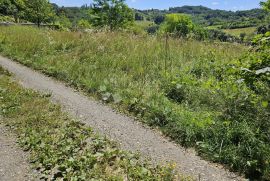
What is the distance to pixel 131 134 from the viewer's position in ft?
21.1

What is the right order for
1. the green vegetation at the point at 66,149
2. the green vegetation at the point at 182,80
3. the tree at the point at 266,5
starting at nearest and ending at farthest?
the tree at the point at 266,5 < the green vegetation at the point at 66,149 < the green vegetation at the point at 182,80

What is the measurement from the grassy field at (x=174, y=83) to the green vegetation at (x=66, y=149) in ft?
4.53

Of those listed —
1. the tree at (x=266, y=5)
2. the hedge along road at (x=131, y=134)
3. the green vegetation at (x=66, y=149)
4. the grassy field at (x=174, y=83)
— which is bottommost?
the hedge along road at (x=131, y=134)

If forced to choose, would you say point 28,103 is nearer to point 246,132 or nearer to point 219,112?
point 219,112

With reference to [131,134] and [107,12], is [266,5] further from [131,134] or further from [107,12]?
[107,12]

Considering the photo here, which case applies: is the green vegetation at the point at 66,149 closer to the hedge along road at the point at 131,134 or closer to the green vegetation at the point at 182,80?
the hedge along road at the point at 131,134

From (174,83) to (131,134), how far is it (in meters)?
2.14

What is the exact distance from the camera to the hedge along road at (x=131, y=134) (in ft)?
16.8

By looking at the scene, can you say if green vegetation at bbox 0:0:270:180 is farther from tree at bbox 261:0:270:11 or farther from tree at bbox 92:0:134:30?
tree at bbox 92:0:134:30

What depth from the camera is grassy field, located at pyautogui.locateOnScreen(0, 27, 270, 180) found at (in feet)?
17.8

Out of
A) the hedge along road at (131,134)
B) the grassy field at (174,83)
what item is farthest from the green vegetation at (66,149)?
the grassy field at (174,83)

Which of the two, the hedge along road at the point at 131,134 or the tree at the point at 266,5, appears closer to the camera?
the tree at the point at 266,5

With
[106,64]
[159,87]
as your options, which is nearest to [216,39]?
[106,64]

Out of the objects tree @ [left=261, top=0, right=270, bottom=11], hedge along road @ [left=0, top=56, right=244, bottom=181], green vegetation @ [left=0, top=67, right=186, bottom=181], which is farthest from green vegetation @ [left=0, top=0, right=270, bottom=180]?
green vegetation @ [left=0, top=67, right=186, bottom=181]
